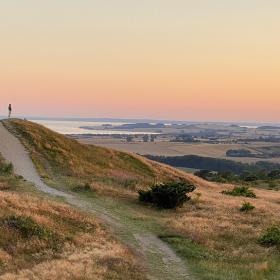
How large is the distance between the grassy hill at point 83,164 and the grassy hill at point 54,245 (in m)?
9.19

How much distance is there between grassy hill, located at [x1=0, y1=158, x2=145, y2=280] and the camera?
1380 centimetres

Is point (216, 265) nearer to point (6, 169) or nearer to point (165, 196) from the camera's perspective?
point (165, 196)

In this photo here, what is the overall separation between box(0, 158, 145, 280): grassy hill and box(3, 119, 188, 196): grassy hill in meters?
9.19

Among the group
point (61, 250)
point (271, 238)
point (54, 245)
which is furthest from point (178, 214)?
point (61, 250)

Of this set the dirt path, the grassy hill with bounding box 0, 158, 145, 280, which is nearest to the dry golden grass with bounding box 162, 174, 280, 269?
the dirt path

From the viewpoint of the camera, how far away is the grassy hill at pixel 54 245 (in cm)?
1380

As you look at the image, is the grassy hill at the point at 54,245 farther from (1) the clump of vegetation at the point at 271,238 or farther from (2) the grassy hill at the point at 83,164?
(2) the grassy hill at the point at 83,164

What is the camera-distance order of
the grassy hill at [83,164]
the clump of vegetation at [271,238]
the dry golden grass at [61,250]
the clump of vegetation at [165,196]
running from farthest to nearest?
the grassy hill at [83,164] → the clump of vegetation at [165,196] → the clump of vegetation at [271,238] → the dry golden grass at [61,250]

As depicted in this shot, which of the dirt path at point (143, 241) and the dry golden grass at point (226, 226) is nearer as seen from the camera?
the dirt path at point (143, 241)

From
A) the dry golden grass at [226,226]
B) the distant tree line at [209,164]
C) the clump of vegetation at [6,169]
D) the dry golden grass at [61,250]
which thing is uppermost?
the clump of vegetation at [6,169]

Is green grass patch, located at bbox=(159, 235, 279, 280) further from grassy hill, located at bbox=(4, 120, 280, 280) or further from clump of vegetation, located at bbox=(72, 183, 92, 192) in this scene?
clump of vegetation, located at bbox=(72, 183, 92, 192)

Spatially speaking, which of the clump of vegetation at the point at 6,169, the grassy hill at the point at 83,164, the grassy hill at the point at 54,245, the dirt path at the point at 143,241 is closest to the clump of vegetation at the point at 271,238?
the dirt path at the point at 143,241

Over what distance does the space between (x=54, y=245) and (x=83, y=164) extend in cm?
2443

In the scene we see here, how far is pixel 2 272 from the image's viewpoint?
13.5 meters
